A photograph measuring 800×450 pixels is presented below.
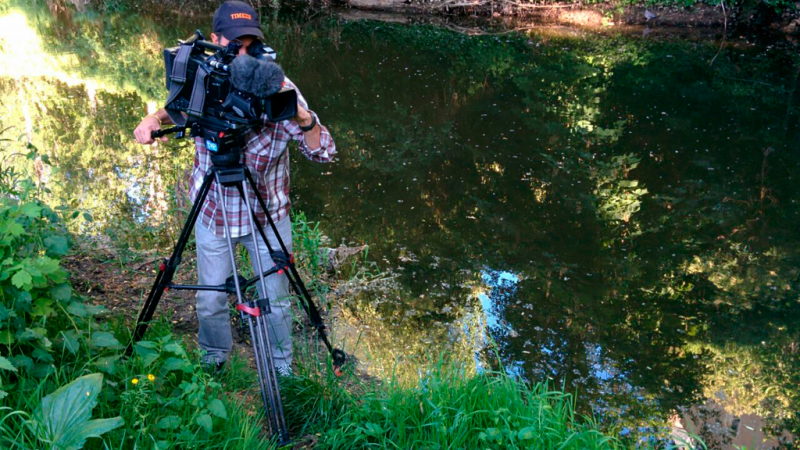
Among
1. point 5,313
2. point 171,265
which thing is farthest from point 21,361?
point 171,265

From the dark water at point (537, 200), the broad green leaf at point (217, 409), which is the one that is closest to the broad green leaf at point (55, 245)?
the broad green leaf at point (217, 409)

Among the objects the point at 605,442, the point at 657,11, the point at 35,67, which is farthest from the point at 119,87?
the point at 657,11

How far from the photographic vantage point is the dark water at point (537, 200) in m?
3.78

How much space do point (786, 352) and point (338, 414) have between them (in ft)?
9.45

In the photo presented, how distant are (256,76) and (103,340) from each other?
3.49 feet

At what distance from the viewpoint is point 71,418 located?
188 cm

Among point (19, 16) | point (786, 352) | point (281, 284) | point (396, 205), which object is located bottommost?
point (786, 352)

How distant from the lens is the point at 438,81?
913 cm

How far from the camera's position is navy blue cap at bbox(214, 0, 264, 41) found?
97.0 inches

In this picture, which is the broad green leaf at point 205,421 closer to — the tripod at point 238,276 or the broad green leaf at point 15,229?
the tripod at point 238,276

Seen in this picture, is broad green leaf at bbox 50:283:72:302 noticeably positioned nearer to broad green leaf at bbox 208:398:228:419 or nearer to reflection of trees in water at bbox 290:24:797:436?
broad green leaf at bbox 208:398:228:419

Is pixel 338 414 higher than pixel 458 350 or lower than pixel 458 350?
higher

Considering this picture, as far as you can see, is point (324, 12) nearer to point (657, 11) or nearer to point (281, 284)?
point (657, 11)

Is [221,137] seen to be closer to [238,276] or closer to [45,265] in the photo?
[238,276]
